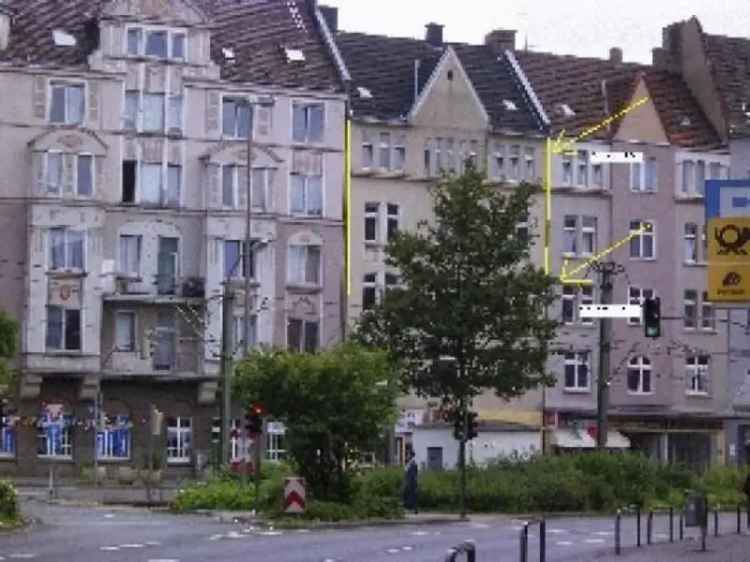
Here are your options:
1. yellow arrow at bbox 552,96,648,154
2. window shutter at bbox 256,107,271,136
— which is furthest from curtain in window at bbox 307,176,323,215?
yellow arrow at bbox 552,96,648,154

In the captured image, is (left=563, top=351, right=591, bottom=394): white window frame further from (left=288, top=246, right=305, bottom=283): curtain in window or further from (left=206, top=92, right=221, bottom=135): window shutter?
(left=206, top=92, right=221, bottom=135): window shutter

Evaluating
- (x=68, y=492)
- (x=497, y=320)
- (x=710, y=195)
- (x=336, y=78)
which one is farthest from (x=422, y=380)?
(x=710, y=195)

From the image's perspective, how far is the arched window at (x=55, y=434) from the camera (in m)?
70.8

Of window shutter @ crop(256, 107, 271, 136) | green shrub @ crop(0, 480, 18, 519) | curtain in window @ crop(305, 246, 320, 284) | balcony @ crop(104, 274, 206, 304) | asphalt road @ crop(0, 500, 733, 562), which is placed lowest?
asphalt road @ crop(0, 500, 733, 562)

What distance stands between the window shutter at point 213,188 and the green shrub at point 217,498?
807 inches

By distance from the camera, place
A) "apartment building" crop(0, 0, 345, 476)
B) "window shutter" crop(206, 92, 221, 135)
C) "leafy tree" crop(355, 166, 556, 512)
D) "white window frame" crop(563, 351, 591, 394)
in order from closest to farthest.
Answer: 1. "leafy tree" crop(355, 166, 556, 512)
2. "apartment building" crop(0, 0, 345, 476)
3. "window shutter" crop(206, 92, 221, 135)
4. "white window frame" crop(563, 351, 591, 394)

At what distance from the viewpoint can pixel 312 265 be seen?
75.9 metres

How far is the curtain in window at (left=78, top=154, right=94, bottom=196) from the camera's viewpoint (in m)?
72.0

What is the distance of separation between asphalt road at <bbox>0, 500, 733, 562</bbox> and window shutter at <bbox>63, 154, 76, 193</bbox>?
21.1 m

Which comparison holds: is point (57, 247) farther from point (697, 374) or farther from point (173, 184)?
point (697, 374)

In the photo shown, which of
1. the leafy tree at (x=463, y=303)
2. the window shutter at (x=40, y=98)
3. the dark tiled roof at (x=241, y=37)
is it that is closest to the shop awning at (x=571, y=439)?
the dark tiled roof at (x=241, y=37)

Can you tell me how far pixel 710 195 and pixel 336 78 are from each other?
157 ft

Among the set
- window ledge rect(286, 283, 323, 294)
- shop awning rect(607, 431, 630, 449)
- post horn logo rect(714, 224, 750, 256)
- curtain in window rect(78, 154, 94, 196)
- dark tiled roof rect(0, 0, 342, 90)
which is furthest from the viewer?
shop awning rect(607, 431, 630, 449)

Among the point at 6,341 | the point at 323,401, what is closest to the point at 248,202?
the point at 323,401
